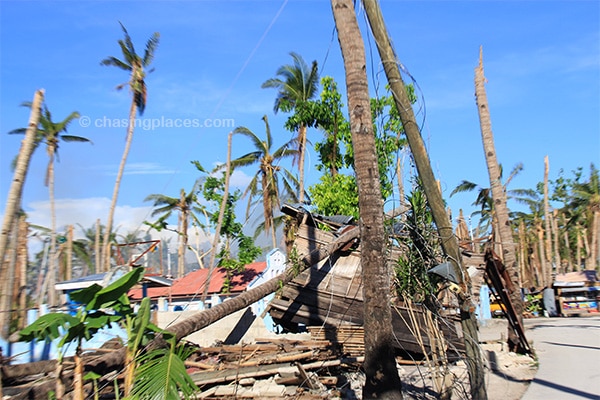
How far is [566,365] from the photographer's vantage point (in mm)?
11180

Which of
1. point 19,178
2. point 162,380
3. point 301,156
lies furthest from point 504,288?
point 301,156

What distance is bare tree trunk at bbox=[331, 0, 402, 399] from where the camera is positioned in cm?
624

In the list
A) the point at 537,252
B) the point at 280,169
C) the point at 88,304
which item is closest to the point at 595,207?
the point at 537,252

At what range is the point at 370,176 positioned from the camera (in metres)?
6.64

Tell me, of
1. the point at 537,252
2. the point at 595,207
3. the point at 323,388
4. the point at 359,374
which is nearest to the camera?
the point at 323,388

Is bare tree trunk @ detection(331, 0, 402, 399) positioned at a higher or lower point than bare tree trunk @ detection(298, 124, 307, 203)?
lower

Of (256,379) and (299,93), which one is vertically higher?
(299,93)

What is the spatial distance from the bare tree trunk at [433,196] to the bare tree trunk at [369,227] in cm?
72

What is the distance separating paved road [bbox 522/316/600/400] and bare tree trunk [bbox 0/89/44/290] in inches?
328

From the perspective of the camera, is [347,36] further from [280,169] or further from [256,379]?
[280,169]

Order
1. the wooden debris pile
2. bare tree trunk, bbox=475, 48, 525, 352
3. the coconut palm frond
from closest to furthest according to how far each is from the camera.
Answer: the coconut palm frond
the wooden debris pile
bare tree trunk, bbox=475, 48, 525, 352

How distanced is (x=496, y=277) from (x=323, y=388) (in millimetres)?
4942

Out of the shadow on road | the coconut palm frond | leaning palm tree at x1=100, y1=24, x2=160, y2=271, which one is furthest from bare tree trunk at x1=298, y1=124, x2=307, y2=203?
the coconut palm frond

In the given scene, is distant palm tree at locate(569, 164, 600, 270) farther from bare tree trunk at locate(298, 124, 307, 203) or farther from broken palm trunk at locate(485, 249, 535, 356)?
broken palm trunk at locate(485, 249, 535, 356)
